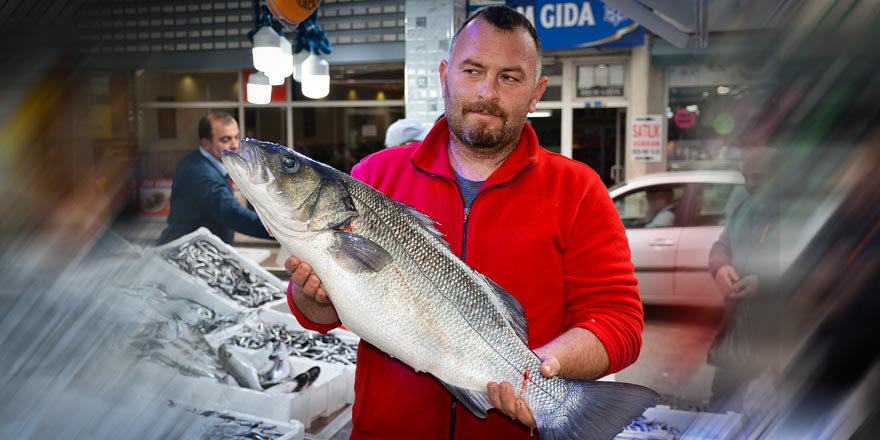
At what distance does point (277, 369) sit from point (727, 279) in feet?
10.6

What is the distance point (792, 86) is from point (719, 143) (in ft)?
29.6

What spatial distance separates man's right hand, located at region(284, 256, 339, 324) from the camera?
6.48ft

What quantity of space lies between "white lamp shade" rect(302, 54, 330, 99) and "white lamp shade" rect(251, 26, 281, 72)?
1.56ft

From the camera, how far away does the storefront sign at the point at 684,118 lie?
10.9 metres

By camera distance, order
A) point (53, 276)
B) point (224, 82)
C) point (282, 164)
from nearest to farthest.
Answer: point (282, 164) < point (53, 276) < point (224, 82)

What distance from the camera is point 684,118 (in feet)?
35.7

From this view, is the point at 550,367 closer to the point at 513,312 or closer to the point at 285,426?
the point at 513,312

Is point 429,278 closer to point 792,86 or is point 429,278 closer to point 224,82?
point 792,86

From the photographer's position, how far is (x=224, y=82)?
1258 centimetres

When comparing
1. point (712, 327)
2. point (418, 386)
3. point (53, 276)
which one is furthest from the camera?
point (712, 327)

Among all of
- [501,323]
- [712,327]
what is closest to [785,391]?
[501,323]

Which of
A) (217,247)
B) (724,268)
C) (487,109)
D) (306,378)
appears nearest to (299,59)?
(217,247)

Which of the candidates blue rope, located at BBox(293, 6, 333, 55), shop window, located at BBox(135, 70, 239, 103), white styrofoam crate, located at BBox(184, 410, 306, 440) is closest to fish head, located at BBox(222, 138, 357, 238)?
white styrofoam crate, located at BBox(184, 410, 306, 440)

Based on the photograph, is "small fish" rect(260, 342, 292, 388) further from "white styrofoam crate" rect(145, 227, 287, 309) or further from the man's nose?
the man's nose
